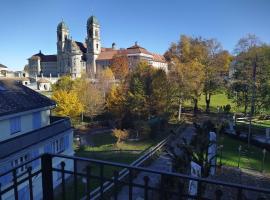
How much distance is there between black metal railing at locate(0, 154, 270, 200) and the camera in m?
3.15

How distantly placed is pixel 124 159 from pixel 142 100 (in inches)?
409

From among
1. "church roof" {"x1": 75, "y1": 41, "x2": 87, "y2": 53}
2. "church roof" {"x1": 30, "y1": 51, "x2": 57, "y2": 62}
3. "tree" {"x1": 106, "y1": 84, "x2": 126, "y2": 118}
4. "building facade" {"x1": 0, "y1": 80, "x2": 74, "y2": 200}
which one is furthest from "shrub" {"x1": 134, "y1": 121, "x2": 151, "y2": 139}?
"church roof" {"x1": 30, "y1": 51, "x2": 57, "y2": 62}

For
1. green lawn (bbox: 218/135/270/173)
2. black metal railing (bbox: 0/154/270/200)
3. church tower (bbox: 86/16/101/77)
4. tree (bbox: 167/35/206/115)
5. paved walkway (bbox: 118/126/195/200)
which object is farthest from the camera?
church tower (bbox: 86/16/101/77)

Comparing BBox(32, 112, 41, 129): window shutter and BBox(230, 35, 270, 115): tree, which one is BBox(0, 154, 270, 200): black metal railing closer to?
BBox(32, 112, 41, 129): window shutter

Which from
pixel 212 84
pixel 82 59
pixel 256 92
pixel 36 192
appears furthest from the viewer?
pixel 82 59

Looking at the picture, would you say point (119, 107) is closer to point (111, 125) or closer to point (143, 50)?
point (111, 125)

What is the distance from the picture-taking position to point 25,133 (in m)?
15.7

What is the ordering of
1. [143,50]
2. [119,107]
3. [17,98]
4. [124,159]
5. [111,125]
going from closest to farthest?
[17,98], [124,159], [119,107], [111,125], [143,50]

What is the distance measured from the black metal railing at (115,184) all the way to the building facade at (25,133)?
72 centimetres

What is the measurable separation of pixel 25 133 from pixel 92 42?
80685 mm

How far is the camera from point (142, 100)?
30219 mm

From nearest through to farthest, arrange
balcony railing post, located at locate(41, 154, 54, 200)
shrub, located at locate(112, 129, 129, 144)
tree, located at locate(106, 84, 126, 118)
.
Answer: balcony railing post, located at locate(41, 154, 54, 200) → shrub, located at locate(112, 129, 129, 144) → tree, located at locate(106, 84, 126, 118)

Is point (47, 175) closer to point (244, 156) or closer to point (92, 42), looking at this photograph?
point (244, 156)

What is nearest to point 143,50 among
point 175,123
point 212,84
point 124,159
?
point 212,84
